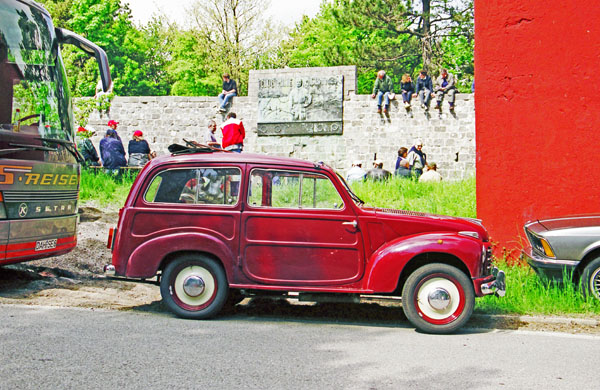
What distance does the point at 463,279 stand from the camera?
22.7 feet

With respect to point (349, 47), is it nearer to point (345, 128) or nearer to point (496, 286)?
point (345, 128)

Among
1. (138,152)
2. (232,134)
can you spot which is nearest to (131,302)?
(232,134)

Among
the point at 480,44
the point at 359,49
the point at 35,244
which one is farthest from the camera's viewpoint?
the point at 359,49

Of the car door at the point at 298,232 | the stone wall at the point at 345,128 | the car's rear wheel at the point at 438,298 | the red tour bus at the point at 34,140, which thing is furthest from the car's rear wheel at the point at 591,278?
the stone wall at the point at 345,128

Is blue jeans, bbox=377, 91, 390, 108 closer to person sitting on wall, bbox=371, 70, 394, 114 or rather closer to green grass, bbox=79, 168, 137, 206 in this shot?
person sitting on wall, bbox=371, 70, 394, 114

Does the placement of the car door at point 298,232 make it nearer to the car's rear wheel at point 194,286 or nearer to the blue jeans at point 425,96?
the car's rear wheel at point 194,286

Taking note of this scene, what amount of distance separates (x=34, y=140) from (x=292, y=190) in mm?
3292

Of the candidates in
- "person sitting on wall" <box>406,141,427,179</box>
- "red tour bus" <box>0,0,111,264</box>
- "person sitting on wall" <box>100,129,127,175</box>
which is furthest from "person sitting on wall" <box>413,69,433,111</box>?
"red tour bus" <box>0,0,111,264</box>

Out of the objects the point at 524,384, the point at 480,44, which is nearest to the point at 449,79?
the point at 480,44

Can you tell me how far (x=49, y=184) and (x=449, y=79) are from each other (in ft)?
56.5

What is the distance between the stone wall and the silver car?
14.2 m

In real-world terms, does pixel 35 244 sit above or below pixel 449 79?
below

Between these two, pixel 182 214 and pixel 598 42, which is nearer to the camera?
pixel 182 214

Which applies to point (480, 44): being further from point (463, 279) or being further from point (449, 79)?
point (449, 79)
